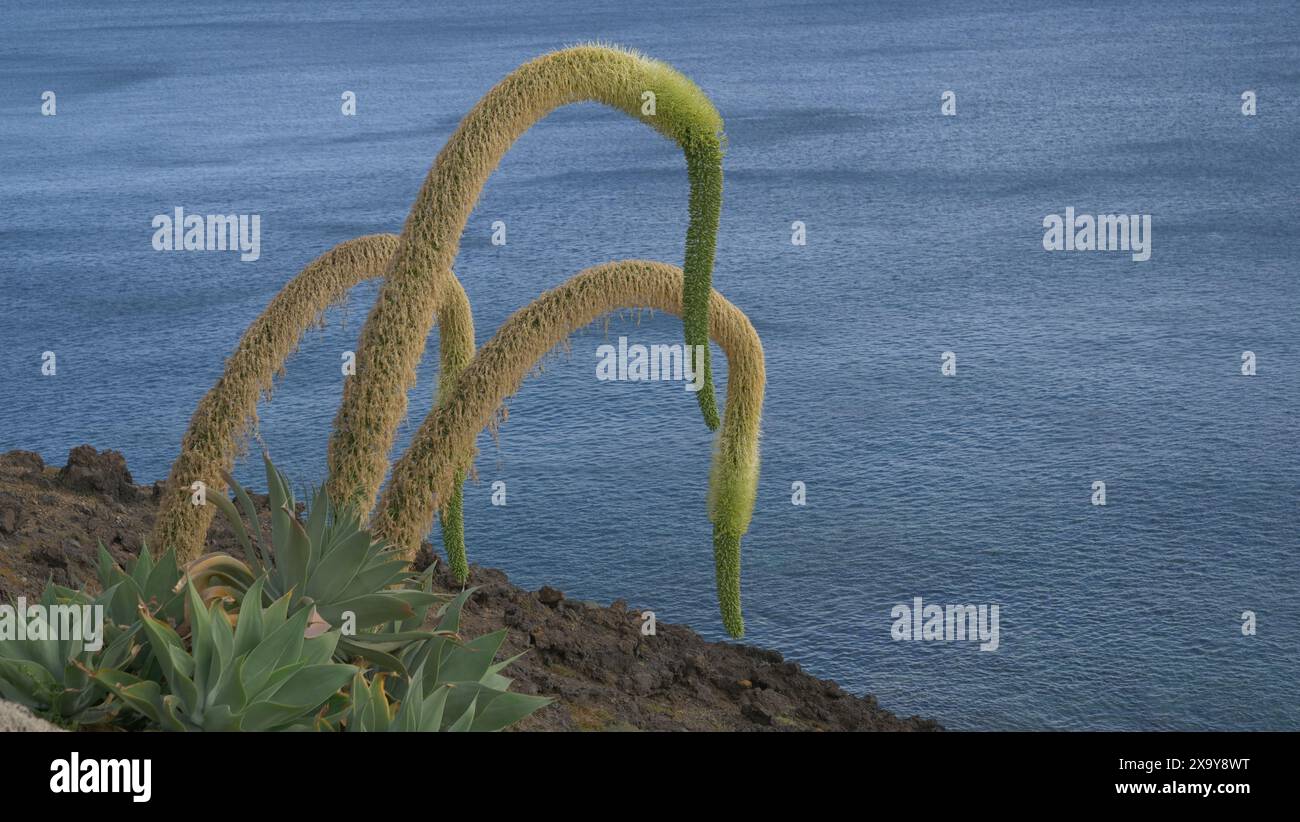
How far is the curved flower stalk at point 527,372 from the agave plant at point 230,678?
247 inches

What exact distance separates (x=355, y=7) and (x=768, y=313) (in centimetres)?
8825

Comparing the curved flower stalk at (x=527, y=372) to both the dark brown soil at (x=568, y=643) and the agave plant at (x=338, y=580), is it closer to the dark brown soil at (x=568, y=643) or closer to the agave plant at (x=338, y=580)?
the dark brown soil at (x=568, y=643)

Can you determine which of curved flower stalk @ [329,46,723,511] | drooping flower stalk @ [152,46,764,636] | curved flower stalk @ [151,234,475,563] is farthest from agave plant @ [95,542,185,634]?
curved flower stalk @ [151,234,475,563]

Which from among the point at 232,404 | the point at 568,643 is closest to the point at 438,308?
the point at 232,404

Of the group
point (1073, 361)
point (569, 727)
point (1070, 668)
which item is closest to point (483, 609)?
point (569, 727)

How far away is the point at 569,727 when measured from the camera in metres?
15.1

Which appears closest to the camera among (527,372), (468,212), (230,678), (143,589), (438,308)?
(230,678)

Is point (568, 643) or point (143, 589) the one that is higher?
point (143, 589)

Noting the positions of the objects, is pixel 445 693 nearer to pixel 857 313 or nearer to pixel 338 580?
pixel 338 580

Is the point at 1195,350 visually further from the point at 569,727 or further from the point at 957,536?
the point at 569,727

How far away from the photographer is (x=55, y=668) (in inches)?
392

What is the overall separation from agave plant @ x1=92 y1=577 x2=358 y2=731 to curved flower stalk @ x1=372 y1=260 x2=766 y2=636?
627cm

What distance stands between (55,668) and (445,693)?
2.55 meters

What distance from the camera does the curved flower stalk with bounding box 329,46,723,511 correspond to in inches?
604
